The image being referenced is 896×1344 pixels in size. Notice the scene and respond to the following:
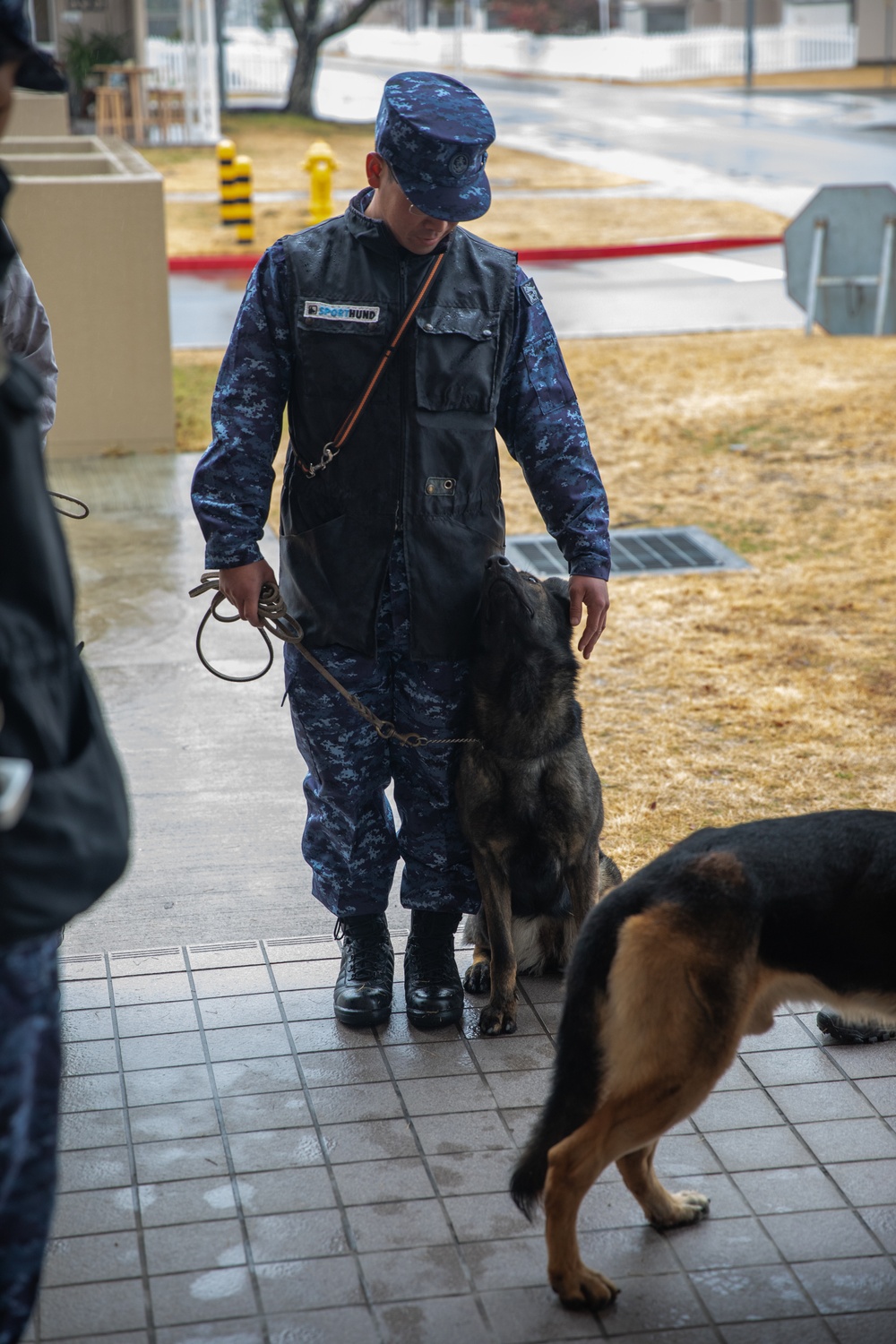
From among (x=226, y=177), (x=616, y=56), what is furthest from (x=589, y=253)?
(x=616, y=56)

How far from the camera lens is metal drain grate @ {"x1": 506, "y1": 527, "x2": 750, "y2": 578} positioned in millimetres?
6895

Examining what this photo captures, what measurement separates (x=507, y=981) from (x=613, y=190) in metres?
20.9

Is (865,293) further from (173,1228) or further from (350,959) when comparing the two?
(173,1228)

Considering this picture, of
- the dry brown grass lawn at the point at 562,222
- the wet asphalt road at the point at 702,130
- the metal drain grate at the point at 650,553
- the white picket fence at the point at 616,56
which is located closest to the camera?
the metal drain grate at the point at 650,553

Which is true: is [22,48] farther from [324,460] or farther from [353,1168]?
[353,1168]

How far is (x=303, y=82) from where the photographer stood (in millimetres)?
32125

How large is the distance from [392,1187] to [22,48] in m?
2.12

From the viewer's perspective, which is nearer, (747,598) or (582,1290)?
(582,1290)

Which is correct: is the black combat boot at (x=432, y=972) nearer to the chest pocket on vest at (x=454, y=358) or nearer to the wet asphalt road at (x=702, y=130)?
the chest pocket on vest at (x=454, y=358)

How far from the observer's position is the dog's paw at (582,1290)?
245cm

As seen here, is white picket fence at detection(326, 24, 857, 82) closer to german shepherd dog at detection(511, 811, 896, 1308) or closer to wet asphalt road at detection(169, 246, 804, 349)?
wet asphalt road at detection(169, 246, 804, 349)

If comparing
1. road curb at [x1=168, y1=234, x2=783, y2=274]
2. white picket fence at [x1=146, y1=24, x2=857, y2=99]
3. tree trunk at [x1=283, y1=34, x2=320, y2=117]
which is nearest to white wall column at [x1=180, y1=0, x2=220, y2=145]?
tree trunk at [x1=283, y1=34, x2=320, y2=117]

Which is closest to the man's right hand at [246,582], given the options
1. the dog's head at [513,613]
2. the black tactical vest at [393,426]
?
the black tactical vest at [393,426]

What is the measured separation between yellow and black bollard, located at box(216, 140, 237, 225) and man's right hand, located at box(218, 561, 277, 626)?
15.4m
